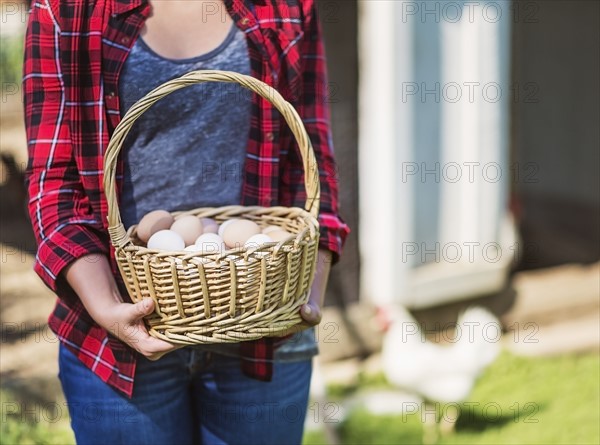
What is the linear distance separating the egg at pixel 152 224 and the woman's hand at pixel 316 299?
0.28m

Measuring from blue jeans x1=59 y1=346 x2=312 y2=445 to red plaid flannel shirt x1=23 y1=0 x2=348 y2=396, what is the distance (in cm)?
4

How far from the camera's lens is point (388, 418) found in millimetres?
3059

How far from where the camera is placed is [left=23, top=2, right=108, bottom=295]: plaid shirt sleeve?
1.33 meters

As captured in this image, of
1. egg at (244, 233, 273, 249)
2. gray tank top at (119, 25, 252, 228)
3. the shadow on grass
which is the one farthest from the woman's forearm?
the shadow on grass

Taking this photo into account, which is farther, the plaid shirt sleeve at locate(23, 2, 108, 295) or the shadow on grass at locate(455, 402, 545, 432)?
the shadow on grass at locate(455, 402, 545, 432)

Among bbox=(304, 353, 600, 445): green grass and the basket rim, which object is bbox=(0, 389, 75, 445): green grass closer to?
bbox=(304, 353, 600, 445): green grass

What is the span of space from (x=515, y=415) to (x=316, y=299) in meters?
1.89

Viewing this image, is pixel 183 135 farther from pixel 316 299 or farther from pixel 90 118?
pixel 316 299

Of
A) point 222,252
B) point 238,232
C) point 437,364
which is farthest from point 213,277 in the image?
point 437,364

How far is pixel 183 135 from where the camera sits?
55.9 inches

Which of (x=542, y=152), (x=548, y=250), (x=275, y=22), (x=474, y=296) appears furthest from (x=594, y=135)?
(x=275, y=22)

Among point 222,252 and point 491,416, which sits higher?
point 222,252

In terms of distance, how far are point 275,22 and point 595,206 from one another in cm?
433

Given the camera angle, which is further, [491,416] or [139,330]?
[491,416]
